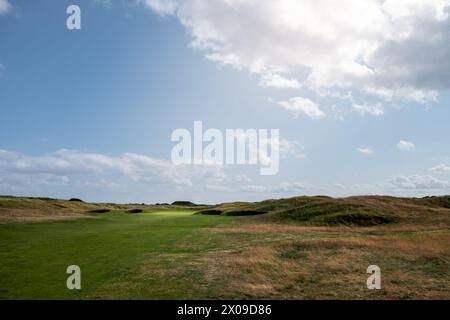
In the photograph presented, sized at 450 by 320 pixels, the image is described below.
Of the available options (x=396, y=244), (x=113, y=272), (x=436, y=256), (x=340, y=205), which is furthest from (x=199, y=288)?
(x=340, y=205)

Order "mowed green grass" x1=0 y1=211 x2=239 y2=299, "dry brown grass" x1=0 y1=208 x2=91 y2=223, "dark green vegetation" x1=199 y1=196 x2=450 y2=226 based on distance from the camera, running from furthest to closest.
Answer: "dark green vegetation" x1=199 y1=196 x2=450 y2=226 < "dry brown grass" x1=0 y1=208 x2=91 y2=223 < "mowed green grass" x1=0 y1=211 x2=239 y2=299

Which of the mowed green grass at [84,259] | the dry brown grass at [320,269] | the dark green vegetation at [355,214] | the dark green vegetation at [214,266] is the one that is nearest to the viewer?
the mowed green grass at [84,259]

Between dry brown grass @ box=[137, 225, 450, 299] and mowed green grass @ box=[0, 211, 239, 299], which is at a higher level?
mowed green grass @ box=[0, 211, 239, 299]

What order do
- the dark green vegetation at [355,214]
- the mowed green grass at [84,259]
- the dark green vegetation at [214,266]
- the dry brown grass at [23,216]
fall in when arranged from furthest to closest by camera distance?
the dark green vegetation at [355,214] < the dry brown grass at [23,216] < the dark green vegetation at [214,266] < the mowed green grass at [84,259]

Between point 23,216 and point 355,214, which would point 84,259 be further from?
point 355,214

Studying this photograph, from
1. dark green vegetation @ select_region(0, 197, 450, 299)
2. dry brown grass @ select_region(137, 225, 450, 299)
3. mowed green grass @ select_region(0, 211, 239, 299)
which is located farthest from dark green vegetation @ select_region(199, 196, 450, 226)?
mowed green grass @ select_region(0, 211, 239, 299)

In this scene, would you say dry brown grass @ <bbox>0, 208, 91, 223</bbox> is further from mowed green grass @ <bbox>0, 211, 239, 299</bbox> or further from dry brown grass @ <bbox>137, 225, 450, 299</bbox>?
dry brown grass @ <bbox>137, 225, 450, 299</bbox>

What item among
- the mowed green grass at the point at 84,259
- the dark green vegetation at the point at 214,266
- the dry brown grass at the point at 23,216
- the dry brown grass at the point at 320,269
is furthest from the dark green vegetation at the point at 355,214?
the dry brown grass at the point at 23,216

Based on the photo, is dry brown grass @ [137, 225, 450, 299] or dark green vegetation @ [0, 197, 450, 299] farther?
dry brown grass @ [137, 225, 450, 299]

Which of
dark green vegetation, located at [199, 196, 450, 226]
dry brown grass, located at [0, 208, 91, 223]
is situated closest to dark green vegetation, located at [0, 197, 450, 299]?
dry brown grass, located at [0, 208, 91, 223]

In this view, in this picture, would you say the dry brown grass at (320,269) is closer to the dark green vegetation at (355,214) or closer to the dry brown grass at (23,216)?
the dark green vegetation at (355,214)

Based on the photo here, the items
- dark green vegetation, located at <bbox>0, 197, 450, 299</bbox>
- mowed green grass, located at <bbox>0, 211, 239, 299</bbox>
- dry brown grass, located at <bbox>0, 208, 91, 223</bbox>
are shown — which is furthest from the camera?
dry brown grass, located at <bbox>0, 208, 91, 223</bbox>
